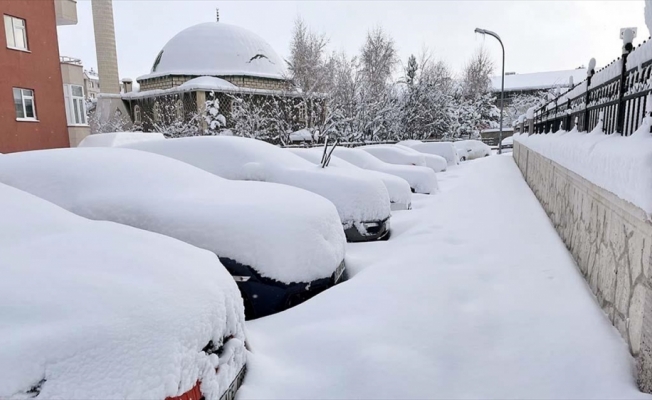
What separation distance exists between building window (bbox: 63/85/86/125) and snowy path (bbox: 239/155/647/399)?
60.0 ft

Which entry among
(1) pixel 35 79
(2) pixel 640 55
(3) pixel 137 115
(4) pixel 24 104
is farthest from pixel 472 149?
(3) pixel 137 115

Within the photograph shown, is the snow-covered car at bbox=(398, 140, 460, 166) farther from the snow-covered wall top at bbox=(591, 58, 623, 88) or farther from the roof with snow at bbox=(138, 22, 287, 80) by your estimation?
the roof with snow at bbox=(138, 22, 287, 80)

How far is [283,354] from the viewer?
2668 mm

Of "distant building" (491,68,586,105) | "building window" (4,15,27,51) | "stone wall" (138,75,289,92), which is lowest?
"building window" (4,15,27,51)

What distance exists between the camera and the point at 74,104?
18672mm

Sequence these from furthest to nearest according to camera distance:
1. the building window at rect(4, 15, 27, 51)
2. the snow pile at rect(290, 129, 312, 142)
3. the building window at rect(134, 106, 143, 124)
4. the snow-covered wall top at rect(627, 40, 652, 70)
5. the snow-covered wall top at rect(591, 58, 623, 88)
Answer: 1. the building window at rect(134, 106, 143, 124)
2. the snow pile at rect(290, 129, 312, 142)
3. the building window at rect(4, 15, 27, 51)
4. the snow-covered wall top at rect(591, 58, 623, 88)
5. the snow-covered wall top at rect(627, 40, 652, 70)

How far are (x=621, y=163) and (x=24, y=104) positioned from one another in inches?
758

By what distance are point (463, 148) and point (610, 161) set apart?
24.7 metres

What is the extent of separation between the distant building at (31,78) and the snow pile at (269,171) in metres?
13.5

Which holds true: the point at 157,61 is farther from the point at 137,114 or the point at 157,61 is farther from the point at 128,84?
the point at 137,114

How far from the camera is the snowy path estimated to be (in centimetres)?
235

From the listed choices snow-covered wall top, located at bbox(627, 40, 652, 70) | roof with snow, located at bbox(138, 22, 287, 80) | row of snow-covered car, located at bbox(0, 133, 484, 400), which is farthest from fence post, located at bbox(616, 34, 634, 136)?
roof with snow, located at bbox(138, 22, 287, 80)

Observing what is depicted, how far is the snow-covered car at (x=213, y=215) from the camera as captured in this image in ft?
10.4

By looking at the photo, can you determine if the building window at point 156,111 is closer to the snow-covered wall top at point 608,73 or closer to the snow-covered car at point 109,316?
the snow-covered wall top at point 608,73
